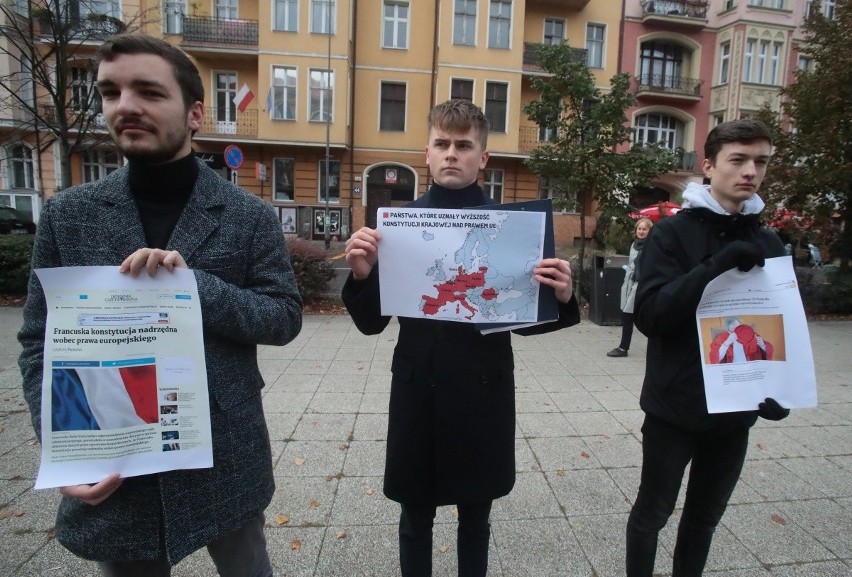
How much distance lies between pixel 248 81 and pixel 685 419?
25854 millimetres

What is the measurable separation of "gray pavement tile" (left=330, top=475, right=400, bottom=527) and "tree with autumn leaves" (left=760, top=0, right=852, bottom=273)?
35.3 feet

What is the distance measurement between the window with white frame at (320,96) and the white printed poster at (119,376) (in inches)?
882

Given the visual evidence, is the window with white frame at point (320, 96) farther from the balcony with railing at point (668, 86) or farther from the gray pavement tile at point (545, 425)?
the gray pavement tile at point (545, 425)

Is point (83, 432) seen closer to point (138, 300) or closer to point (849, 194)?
point (138, 300)

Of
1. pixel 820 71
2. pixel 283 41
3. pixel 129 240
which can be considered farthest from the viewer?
pixel 283 41

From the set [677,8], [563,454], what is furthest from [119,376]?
[677,8]

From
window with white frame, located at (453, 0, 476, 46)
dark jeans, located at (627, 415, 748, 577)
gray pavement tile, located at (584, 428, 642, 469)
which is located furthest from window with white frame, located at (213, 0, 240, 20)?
dark jeans, located at (627, 415, 748, 577)

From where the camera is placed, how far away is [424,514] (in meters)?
2.05

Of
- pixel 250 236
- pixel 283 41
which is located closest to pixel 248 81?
pixel 283 41

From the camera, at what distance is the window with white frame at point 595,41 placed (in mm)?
25312

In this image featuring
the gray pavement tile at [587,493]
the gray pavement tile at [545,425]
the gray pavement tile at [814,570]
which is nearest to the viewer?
the gray pavement tile at [814,570]

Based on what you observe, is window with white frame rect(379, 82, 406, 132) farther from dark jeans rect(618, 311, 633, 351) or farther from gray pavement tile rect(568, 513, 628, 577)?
gray pavement tile rect(568, 513, 628, 577)

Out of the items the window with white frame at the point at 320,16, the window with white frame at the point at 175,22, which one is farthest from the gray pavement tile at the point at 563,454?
the window with white frame at the point at 175,22

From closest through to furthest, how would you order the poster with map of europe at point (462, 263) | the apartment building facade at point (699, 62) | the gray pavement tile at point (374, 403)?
the poster with map of europe at point (462, 263)
the gray pavement tile at point (374, 403)
the apartment building facade at point (699, 62)
